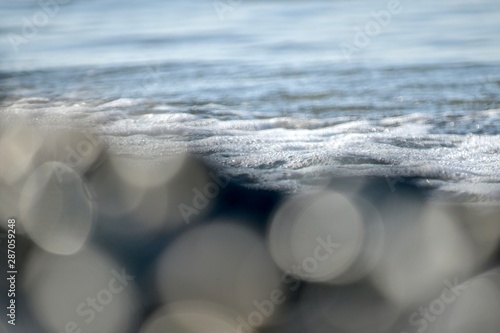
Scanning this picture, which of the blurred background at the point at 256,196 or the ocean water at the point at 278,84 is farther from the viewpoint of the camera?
the ocean water at the point at 278,84

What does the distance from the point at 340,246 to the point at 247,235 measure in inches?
16.7

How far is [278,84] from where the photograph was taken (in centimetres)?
648

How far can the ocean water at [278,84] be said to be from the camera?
461 centimetres

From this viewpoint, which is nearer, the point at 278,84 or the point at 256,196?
the point at 256,196

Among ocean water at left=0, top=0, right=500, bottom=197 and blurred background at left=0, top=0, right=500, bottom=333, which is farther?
ocean water at left=0, top=0, right=500, bottom=197

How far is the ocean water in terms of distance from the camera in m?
4.61

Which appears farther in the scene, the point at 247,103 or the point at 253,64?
the point at 253,64

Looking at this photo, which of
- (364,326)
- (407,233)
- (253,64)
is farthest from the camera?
(253,64)

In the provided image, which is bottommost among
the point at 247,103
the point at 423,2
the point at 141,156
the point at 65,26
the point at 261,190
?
the point at 65,26

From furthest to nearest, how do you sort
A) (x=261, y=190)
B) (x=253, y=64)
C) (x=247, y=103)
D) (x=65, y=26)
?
1. (x=65, y=26)
2. (x=253, y=64)
3. (x=247, y=103)
4. (x=261, y=190)

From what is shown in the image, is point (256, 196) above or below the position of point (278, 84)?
above

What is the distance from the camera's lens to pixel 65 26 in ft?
30.5

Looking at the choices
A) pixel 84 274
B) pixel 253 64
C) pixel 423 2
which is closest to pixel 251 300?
pixel 84 274

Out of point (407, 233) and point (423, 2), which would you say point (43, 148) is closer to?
point (407, 233)
